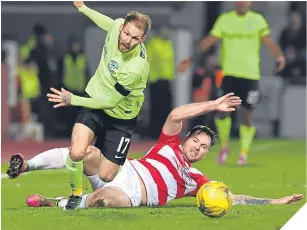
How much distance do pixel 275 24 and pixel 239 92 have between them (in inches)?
535

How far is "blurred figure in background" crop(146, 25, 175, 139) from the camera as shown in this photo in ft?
82.0

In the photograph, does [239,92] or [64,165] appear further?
[239,92]

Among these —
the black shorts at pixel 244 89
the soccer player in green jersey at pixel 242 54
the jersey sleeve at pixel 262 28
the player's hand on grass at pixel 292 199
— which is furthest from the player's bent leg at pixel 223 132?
the player's hand on grass at pixel 292 199

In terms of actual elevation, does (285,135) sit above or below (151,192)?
below

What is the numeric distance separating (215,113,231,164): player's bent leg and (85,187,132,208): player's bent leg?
21.6 feet

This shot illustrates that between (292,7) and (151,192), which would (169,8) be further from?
(151,192)

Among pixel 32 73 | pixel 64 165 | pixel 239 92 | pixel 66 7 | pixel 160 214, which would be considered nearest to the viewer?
pixel 160 214

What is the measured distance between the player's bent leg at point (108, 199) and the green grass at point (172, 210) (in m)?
0.13

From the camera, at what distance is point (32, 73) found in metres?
26.4

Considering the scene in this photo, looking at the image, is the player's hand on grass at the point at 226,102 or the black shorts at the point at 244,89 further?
the black shorts at the point at 244,89

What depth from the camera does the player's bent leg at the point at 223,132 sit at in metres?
18.4

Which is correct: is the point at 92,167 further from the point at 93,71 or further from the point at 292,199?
the point at 93,71

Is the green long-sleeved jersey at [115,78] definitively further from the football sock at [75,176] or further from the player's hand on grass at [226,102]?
the player's hand on grass at [226,102]

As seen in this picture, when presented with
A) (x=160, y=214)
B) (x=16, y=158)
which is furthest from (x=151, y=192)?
(x=16, y=158)
